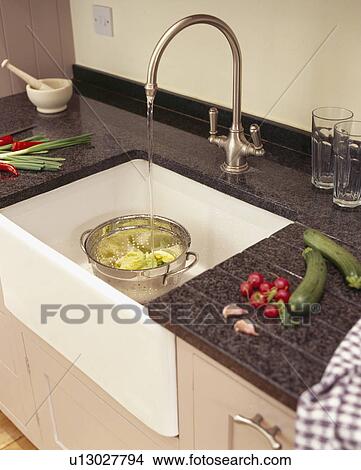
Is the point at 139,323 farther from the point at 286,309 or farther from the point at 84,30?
the point at 84,30

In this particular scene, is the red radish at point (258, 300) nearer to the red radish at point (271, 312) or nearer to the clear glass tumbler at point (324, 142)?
the red radish at point (271, 312)

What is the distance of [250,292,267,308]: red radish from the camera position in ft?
3.71

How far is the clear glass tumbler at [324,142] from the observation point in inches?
58.7

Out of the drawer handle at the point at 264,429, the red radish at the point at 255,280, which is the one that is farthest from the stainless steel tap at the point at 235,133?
the drawer handle at the point at 264,429

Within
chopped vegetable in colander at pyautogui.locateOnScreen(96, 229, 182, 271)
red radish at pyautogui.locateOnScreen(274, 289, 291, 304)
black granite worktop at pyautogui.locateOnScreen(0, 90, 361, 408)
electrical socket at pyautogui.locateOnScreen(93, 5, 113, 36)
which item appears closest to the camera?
black granite worktop at pyautogui.locateOnScreen(0, 90, 361, 408)

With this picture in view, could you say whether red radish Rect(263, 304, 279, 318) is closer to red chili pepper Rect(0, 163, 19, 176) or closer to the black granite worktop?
the black granite worktop

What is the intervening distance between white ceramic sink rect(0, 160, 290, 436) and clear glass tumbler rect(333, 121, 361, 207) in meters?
0.14

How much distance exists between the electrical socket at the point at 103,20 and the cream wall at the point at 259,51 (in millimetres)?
20

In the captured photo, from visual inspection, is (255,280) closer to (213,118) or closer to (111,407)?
(111,407)

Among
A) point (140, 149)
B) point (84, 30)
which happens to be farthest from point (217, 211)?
point (84, 30)

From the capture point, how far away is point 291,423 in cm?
101

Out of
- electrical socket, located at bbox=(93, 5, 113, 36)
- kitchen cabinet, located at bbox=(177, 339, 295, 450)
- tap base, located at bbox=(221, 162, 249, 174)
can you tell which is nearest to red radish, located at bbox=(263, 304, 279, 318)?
kitchen cabinet, located at bbox=(177, 339, 295, 450)

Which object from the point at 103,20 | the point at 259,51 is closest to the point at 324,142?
the point at 259,51

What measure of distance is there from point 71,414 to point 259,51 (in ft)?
3.34
